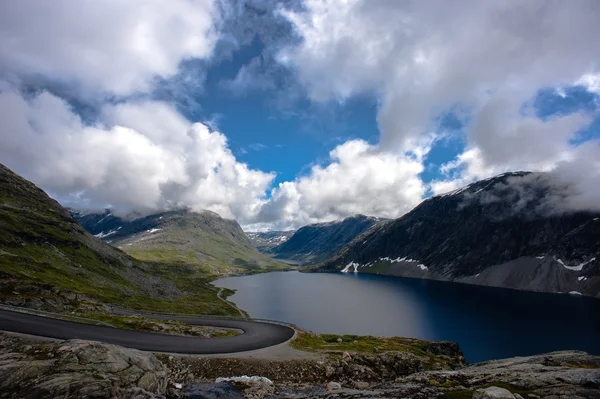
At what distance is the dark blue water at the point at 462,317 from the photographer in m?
93.1

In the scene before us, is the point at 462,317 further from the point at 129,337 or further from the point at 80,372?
the point at 80,372

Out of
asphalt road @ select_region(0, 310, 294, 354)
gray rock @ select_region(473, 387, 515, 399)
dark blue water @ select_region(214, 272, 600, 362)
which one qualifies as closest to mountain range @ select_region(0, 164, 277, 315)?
asphalt road @ select_region(0, 310, 294, 354)

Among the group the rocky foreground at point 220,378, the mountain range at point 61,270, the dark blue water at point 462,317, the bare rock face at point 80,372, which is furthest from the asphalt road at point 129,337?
the dark blue water at point 462,317

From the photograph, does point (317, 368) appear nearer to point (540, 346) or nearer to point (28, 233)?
point (540, 346)

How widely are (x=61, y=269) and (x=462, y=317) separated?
162916mm

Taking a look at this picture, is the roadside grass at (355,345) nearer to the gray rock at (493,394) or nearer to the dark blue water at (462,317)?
the dark blue water at (462,317)

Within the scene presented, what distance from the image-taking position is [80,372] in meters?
20.8

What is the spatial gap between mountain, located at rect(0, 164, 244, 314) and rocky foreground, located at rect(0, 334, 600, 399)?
158 feet

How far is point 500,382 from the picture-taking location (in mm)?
22734

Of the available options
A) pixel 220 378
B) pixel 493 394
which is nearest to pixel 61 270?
pixel 220 378

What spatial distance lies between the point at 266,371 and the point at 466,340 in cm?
8424

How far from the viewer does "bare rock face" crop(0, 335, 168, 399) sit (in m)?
18.7

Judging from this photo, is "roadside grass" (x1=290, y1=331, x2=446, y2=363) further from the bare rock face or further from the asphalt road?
the bare rock face

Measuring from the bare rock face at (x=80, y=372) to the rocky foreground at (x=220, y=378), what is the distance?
1.9 inches
